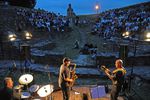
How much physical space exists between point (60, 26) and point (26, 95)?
23342 millimetres

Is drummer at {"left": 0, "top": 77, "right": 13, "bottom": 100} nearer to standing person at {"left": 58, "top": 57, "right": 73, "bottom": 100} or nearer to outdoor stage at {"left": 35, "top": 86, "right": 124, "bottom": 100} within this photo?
standing person at {"left": 58, "top": 57, "right": 73, "bottom": 100}

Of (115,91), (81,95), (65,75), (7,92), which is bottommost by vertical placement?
(81,95)

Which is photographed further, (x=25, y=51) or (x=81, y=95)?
(x=25, y=51)

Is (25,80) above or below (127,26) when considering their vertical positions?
below

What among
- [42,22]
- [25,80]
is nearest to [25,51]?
[25,80]

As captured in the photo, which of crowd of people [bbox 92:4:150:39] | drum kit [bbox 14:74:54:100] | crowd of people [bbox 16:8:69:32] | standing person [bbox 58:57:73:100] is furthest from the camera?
crowd of people [bbox 16:8:69:32]

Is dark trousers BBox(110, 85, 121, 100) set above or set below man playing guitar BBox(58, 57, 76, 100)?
below

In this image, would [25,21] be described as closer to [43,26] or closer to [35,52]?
[43,26]

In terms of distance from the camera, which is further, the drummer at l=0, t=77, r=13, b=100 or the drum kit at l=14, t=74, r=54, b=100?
the drum kit at l=14, t=74, r=54, b=100

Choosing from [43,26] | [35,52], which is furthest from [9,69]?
[43,26]

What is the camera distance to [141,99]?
11891 mm

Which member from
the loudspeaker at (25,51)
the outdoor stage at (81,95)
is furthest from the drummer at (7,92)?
the loudspeaker at (25,51)

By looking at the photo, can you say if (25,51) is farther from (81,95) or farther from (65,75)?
(65,75)

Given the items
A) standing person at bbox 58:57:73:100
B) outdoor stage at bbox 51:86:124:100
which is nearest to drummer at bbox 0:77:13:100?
standing person at bbox 58:57:73:100
